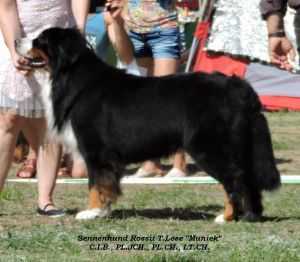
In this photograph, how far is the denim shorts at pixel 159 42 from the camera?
27.2 feet

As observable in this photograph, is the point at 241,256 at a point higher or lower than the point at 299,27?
lower

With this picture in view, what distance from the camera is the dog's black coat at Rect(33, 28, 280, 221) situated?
20.5ft

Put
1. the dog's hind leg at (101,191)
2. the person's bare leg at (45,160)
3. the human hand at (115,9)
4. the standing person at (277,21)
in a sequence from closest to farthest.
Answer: the standing person at (277,21), the dog's hind leg at (101,191), the person's bare leg at (45,160), the human hand at (115,9)

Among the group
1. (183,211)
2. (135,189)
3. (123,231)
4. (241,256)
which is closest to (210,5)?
(135,189)

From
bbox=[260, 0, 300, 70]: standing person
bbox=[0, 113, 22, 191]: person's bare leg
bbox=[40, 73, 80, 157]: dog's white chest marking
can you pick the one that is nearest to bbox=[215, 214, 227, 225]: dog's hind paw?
bbox=[40, 73, 80, 157]: dog's white chest marking

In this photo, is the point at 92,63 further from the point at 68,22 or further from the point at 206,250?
the point at 206,250

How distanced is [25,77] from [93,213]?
101 cm

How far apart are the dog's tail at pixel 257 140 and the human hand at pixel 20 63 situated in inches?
52.4

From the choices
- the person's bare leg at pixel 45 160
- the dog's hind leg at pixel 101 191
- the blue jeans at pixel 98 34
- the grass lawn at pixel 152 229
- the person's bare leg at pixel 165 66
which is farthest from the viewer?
the blue jeans at pixel 98 34

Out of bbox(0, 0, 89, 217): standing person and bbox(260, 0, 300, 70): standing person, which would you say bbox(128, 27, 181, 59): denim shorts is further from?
bbox(260, 0, 300, 70): standing person

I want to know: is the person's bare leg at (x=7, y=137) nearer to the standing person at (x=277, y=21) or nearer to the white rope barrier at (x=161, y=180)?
the white rope barrier at (x=161, y=180)

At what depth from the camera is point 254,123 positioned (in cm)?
631

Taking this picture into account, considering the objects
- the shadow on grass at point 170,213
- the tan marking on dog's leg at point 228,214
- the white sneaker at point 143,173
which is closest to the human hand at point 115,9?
the white sneaker at point 143,173

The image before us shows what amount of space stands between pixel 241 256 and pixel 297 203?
7.21 feet
